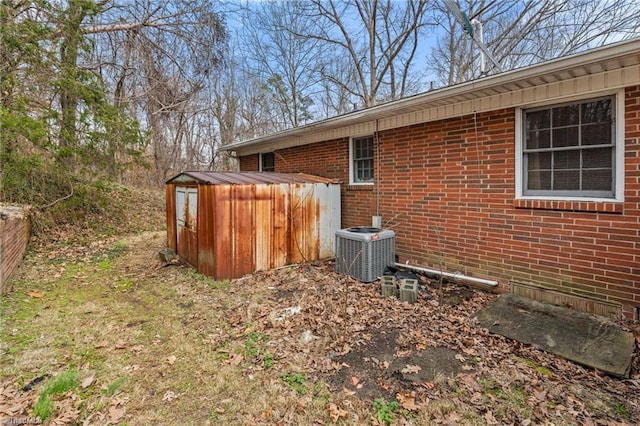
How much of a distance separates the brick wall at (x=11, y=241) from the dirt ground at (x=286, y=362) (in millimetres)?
341

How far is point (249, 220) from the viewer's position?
6.02 metres

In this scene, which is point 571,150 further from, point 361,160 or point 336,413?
point 336,413

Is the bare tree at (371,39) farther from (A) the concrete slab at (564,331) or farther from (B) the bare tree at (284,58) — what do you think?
(A) the concrete slab at (564,331)

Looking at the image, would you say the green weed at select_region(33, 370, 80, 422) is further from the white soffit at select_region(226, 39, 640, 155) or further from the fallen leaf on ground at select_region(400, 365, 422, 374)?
the white soffit at select_region(226, 39, 640, 155)

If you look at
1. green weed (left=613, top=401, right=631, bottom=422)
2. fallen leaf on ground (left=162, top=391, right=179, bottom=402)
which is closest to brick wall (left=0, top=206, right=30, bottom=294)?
fallen leaf on ground (left=162, top=391, right=179, bottom=402)

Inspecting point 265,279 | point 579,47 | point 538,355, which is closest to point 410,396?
point 538,355

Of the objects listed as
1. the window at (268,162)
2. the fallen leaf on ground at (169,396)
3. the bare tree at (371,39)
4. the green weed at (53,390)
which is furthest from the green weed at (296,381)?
the bare tree at (371,39)

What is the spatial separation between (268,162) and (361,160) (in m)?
3.88

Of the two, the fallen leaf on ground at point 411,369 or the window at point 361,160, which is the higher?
the window at point 361,160

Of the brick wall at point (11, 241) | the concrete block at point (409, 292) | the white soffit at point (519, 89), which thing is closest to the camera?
the white soffit at point (519, 89)

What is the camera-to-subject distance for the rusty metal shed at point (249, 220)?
5746 mm

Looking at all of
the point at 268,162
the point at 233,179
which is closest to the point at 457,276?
the point at 233,179

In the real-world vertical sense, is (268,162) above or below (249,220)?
above

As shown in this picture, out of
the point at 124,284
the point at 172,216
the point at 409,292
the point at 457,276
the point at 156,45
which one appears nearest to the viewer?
the point at 409,292
